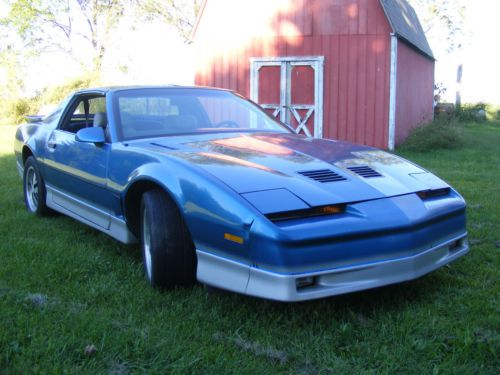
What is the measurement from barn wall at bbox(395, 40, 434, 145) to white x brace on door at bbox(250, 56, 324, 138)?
1.86 metres

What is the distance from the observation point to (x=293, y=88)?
1288 centimetres

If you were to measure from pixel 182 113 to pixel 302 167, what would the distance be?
1423mm

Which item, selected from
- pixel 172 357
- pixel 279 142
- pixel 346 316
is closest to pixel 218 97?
pixel 279 142

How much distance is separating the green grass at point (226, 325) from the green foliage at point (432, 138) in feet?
28.2

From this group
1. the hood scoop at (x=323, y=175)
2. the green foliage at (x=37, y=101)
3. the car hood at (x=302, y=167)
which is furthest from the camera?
the green foliage at (x=37, y=101)

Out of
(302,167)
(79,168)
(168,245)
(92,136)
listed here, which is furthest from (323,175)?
(79,168)

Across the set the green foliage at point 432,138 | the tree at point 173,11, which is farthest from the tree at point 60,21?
the green foliage at point 432,138

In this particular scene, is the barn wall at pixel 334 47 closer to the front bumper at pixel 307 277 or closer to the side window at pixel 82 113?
the side window at pixel 82 113

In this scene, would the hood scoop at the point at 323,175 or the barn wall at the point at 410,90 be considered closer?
the hood scoop at the point at 323,175

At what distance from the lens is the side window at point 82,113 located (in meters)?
4.80

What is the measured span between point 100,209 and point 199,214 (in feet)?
4.63

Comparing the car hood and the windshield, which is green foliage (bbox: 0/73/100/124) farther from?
the car hood

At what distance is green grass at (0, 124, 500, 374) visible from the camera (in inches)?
92.3

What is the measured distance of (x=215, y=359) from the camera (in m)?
2.37
